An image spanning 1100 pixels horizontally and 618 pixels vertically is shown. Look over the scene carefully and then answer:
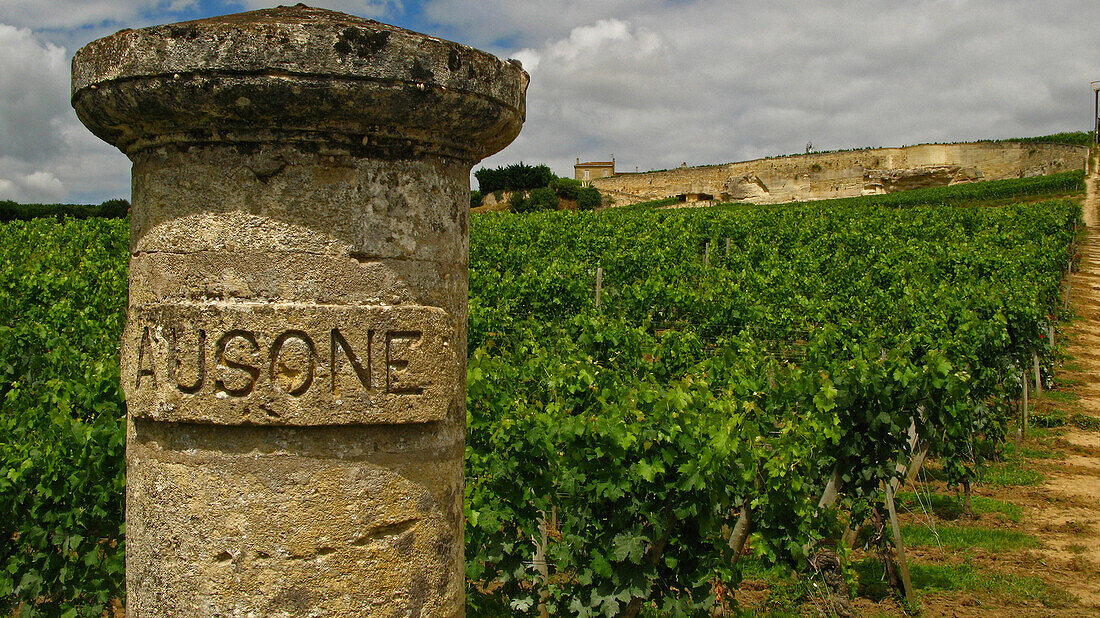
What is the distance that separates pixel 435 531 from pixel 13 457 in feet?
10.8

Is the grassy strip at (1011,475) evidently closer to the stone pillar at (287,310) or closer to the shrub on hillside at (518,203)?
the stone pillar at (287,310)

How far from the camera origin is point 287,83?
1819mm

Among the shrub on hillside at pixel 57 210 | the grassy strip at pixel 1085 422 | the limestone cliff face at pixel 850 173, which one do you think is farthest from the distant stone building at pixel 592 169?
the grassy strip at pixel 1085 422

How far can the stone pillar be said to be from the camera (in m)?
1.89

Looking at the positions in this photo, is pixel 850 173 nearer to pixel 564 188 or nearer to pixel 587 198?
pixel 587 198

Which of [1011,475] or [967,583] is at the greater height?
[1011,475]

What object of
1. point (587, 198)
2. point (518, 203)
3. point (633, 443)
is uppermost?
point (587, 198)

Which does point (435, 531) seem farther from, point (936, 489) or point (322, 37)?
point (936, 489)

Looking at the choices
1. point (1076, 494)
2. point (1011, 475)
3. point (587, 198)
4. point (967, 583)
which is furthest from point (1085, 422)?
point (587, 198)

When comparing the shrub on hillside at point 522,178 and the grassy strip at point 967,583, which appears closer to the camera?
the grassy strip at point 967,583

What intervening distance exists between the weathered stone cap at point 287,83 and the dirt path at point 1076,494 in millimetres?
5745

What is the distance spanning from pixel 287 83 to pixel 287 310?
0.51 m

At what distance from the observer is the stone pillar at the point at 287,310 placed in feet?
6.21

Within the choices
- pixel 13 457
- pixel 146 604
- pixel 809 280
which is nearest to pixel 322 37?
pixel 146 604
